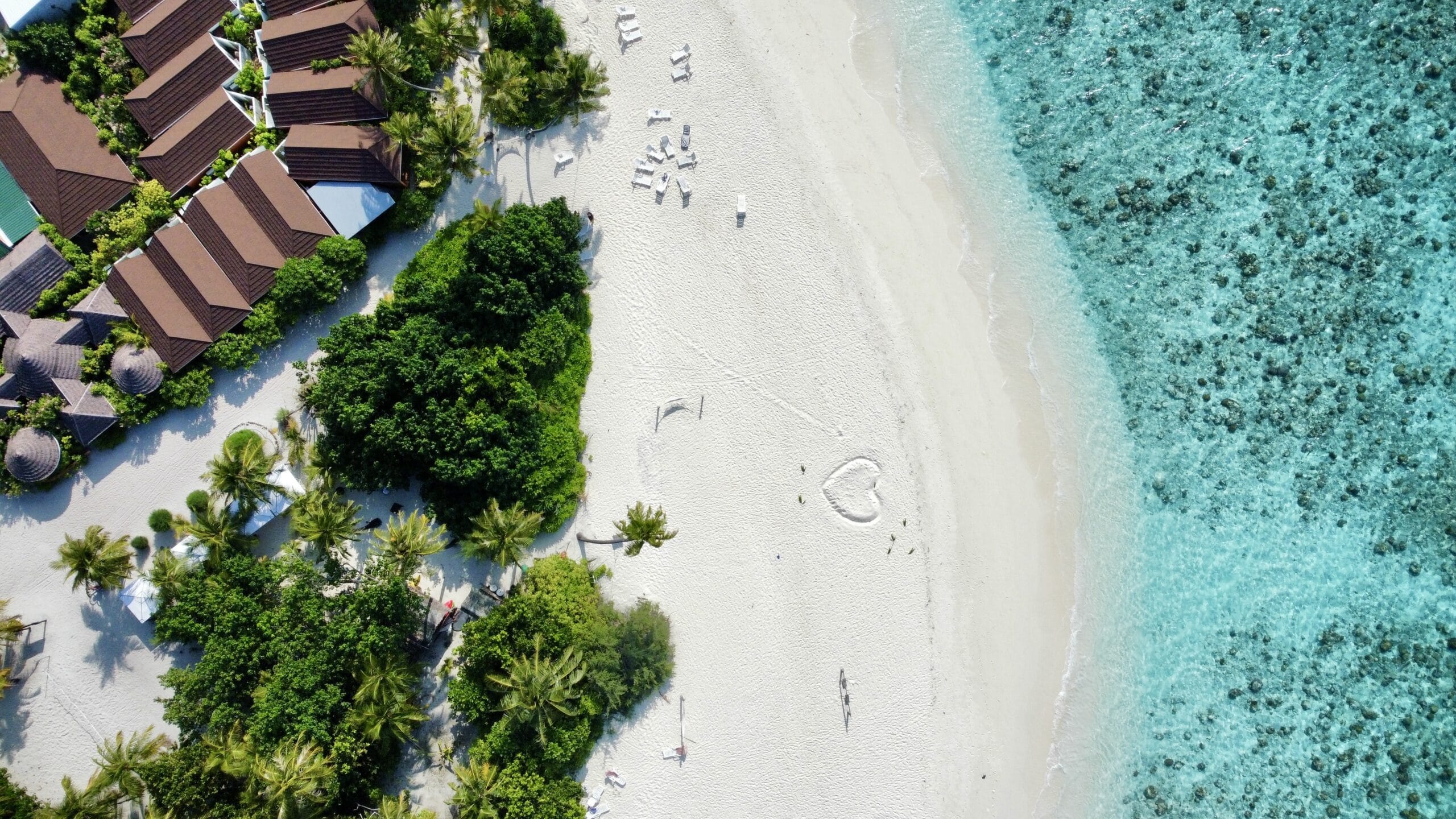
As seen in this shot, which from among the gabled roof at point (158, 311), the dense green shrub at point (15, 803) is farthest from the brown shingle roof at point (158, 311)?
the dense green shrub at point (15, 803)


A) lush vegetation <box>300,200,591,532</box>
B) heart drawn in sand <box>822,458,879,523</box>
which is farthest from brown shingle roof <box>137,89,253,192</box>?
heart drawn in sand <box>822,458,879,523</box>

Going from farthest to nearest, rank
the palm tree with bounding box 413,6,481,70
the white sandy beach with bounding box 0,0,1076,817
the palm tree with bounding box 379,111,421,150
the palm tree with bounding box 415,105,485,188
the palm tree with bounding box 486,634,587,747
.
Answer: the white sandy beach with bounding box 0,0,1076,817 < the palm tree with bounding box 413,6,481,70 < the palm tree with bounding box 379,111,421,150 < the palm tree with bounding box 415,105,485,188 < the palm tree with bounding box 486,634,587,747

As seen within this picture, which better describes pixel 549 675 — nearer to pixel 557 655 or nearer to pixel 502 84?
pixel 557 655

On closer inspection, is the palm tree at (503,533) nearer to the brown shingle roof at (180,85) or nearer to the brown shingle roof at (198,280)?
the brown shingle roof at (198,280)

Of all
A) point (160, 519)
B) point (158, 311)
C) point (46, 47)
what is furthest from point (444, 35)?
point (160, 519)

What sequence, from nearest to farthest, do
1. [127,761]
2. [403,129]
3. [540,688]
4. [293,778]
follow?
[293,778] → [540,688] → [127,761] → [403,129]

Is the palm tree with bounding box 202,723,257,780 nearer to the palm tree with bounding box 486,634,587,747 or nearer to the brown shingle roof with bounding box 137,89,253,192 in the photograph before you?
the palm tree with bounding box 486,634,587,747
